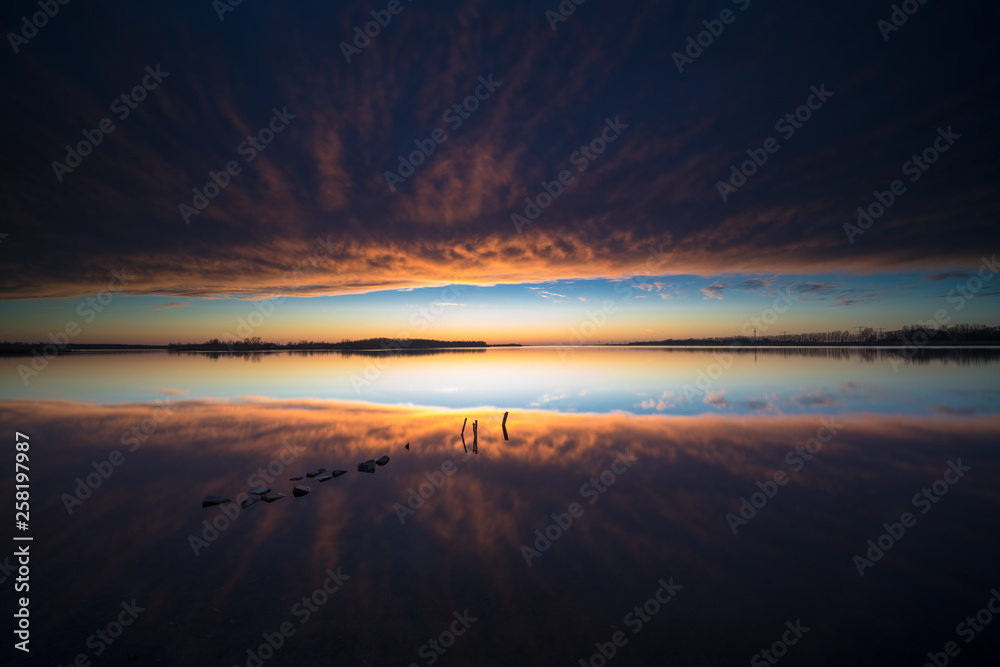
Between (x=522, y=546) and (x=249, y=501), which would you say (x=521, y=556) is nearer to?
(x=522, y=546)

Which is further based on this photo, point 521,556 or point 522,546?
point 522,546

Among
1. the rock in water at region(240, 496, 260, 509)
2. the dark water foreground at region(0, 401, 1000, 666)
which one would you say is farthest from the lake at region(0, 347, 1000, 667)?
the rock in water at region(240, 496, 260, 509)

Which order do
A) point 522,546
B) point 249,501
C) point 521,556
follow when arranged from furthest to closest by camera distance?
point 249,501, point 522,546, point 521,556

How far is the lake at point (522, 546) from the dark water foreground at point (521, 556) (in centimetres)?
5

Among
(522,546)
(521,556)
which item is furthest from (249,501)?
(521,556)

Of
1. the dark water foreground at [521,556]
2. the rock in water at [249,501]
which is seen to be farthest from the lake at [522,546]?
the rock in water at [249,501]

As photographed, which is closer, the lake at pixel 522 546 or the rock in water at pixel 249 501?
the lake at pixel 522 546

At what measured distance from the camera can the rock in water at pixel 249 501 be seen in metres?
11.4

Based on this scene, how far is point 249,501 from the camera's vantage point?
11688mm

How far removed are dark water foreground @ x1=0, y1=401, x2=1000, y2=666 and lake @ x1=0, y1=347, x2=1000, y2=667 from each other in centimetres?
5

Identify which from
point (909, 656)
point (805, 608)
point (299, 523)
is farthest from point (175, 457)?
point (909, 656)

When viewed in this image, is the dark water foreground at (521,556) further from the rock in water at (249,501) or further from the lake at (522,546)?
the rock in water at (249,501)

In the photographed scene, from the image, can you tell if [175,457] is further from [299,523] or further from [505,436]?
[505,436]

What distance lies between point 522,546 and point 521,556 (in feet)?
1.47
